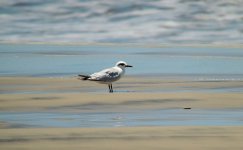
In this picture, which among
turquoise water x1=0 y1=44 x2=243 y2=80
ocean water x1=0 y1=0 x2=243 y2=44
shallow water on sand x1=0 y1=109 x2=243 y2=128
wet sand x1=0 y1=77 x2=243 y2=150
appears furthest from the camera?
ocean water x1=0 y1=0 x2=243 y2=44

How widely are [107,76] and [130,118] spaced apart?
3.71 metres

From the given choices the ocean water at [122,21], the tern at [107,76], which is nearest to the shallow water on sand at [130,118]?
the tern at [107,76]

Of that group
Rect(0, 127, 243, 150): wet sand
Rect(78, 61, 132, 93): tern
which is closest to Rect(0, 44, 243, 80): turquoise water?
Rect(78, 61, 132, 93): tern

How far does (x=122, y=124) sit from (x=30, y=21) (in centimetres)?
1711

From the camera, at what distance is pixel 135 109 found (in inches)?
350

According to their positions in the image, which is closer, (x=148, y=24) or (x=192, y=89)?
(x=192, y=89)

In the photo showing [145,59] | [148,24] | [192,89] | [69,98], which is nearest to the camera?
[69,98]

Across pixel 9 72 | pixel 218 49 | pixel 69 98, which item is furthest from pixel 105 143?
pixel 218 49

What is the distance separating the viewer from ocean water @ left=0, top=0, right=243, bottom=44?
21484 millimetres

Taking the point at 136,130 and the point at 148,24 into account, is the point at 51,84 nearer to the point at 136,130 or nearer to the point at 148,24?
the point at 136,130

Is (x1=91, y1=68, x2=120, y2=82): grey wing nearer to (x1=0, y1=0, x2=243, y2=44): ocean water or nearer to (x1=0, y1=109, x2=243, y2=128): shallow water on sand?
(x1=0, y1=109, x2=243, y2=128): shallow water on sand

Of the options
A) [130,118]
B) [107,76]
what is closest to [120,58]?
[107,76]

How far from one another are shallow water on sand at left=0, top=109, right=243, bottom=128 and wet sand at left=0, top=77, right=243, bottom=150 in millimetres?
244

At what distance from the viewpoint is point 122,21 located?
23969 millimetres
